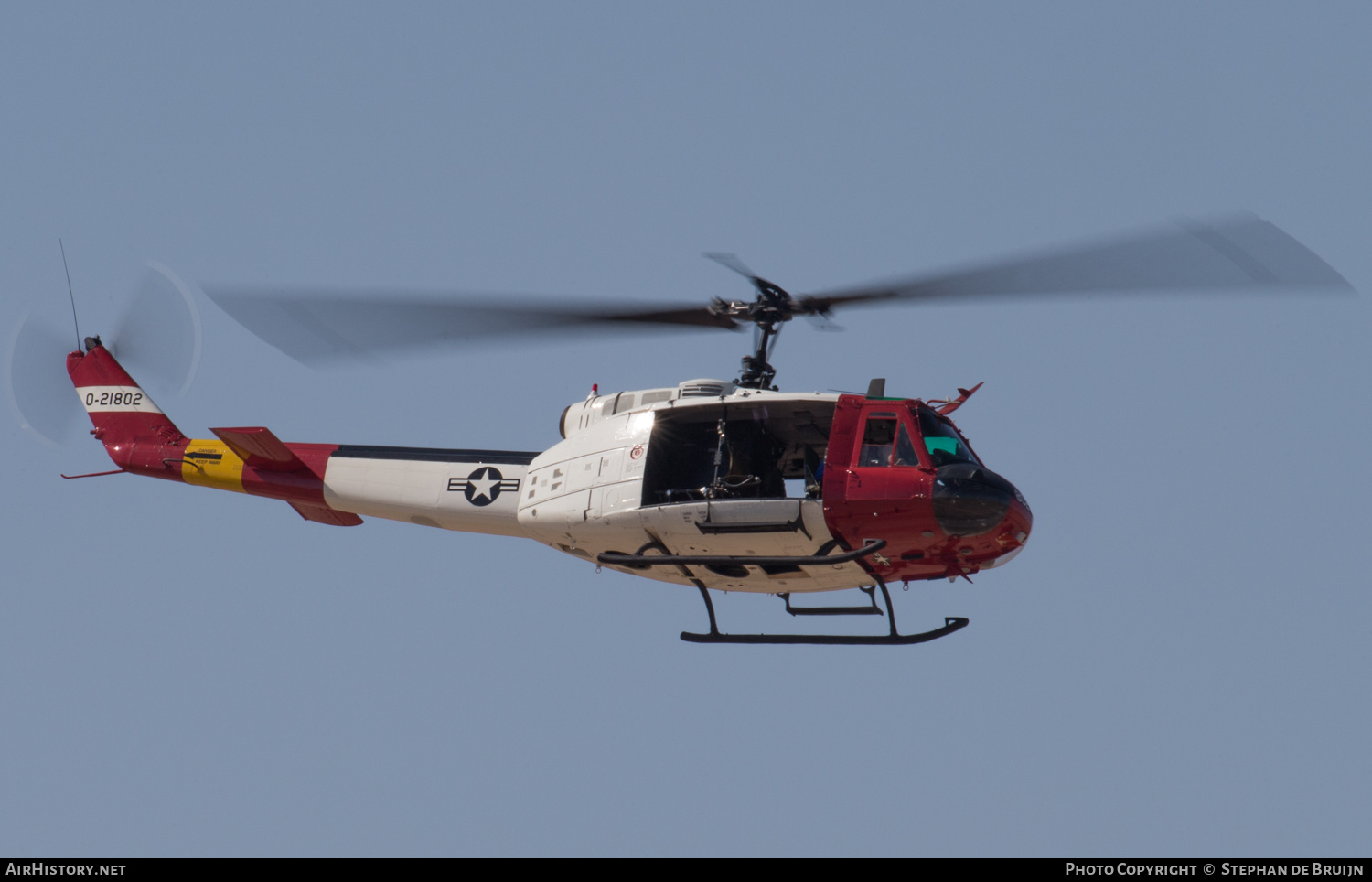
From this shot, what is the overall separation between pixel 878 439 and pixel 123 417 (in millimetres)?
9436

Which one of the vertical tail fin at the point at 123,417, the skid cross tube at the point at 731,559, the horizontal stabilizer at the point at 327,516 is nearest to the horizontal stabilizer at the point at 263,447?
the horizontal stabilizer at the point at 327,516

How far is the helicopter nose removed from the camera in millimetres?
11750

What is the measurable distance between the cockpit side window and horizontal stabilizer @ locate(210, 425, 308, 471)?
6329 mm

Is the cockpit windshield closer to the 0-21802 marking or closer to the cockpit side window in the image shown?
the cockpit side window

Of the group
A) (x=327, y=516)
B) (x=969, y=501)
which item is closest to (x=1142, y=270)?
(x=969, y=501)

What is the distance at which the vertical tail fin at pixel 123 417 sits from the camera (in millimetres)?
16312

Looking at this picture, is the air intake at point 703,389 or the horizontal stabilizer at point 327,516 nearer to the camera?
the air intake at point 703,389

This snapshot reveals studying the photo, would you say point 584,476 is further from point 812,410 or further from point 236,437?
point 236,437

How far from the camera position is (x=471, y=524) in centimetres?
1430

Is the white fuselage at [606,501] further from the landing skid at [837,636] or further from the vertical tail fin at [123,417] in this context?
the vertical tail fin at [123,417]

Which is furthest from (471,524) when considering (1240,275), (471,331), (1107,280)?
(1240,275)

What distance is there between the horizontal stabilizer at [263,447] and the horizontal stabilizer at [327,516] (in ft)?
1.49

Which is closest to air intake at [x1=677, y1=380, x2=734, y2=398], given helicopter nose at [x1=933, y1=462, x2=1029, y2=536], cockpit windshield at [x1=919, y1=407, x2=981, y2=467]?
cockpit windshield at [x1=919, y1=407, x2=981, y2=467]

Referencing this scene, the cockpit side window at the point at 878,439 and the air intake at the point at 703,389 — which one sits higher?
the air intake at the point at 703,389
